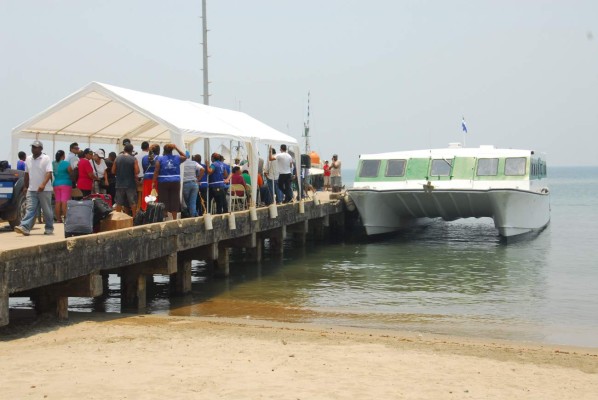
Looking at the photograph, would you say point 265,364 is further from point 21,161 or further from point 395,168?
point 395,168

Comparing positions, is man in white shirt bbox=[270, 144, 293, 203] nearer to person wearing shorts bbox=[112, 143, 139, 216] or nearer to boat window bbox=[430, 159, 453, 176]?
boat window bbox=[430, 159, 453, 176]

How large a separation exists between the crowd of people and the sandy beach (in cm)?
280

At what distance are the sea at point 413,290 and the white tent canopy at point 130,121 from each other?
3.04 meters

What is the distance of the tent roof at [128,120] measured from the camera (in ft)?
53.5

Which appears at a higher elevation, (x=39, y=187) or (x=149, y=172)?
(x=149, y=172)

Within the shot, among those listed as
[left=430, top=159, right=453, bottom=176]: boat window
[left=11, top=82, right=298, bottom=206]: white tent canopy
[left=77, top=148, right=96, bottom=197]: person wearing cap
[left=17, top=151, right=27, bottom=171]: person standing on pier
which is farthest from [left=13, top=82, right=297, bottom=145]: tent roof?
[left=430, top=159, right=453, bottom=176]: boat window

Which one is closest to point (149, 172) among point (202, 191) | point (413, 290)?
point (202, 191)

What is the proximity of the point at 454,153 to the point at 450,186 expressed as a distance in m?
1.87

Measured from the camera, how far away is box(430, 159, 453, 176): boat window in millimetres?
27438

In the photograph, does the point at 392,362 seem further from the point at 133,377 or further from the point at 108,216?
the point at 108,216

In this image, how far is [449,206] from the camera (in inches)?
1069

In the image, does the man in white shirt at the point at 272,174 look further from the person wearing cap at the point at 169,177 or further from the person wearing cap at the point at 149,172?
the person wearing cap at the point at 169,177

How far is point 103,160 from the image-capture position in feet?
56.0

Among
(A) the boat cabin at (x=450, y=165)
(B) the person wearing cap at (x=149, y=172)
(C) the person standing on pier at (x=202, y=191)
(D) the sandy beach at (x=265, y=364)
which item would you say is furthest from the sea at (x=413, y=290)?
(A) the boat cabin at (x=450, y=165)
